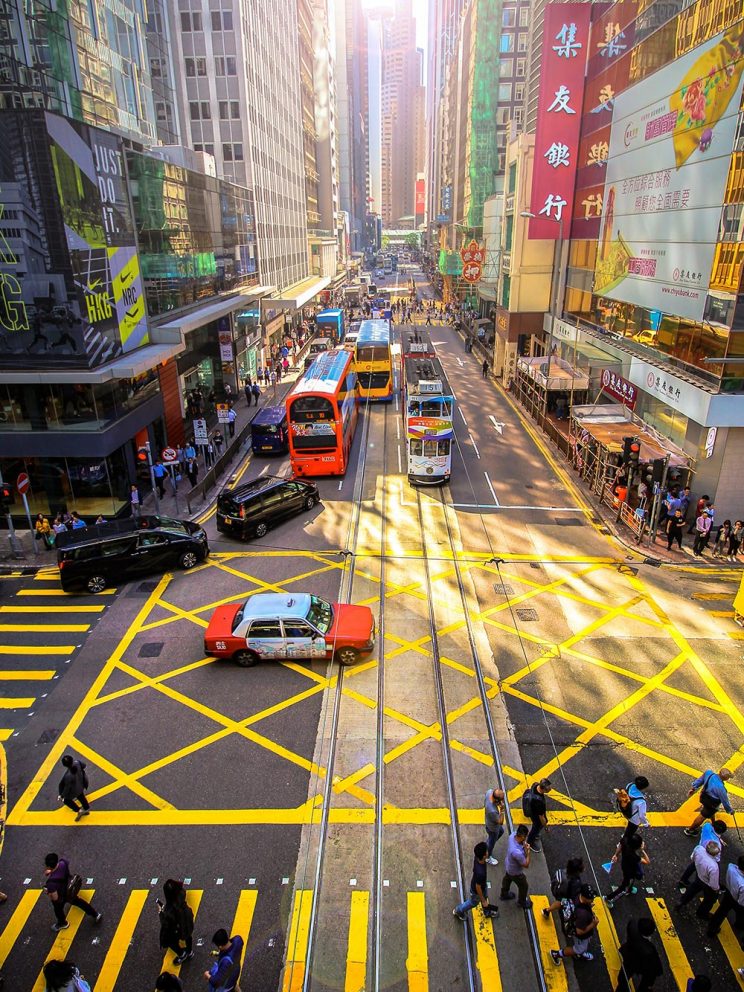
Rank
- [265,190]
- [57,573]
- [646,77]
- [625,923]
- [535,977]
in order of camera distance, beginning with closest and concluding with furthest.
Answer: [535,977] < [625,923] < [57,573] < [646,77] < [265,190]

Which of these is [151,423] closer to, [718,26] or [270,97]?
[718,26]

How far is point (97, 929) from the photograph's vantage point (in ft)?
28.3

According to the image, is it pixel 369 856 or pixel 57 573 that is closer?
pixel 369 856

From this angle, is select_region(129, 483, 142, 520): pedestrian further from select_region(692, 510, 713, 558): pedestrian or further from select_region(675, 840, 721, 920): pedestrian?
select_region(675, 840, 721, 920): pedestrian

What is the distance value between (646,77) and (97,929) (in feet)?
105

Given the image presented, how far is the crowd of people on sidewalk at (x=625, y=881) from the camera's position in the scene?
756cm

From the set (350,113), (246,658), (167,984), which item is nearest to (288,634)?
(246,658)

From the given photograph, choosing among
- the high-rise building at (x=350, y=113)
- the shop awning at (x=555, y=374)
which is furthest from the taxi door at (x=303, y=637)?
the high-rise building at (x=350, y=113)

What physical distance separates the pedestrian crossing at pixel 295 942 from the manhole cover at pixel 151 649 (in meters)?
6.03

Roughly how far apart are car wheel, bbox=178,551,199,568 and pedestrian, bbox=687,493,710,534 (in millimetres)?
15538

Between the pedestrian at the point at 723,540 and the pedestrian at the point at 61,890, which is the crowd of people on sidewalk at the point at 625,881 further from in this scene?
the pedestrian at the point at 723,540

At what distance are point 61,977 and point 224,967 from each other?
1.74m

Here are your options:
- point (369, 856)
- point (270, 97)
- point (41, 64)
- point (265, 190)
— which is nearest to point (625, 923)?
point (369, 856)

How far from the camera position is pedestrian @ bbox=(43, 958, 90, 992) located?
6824mm
